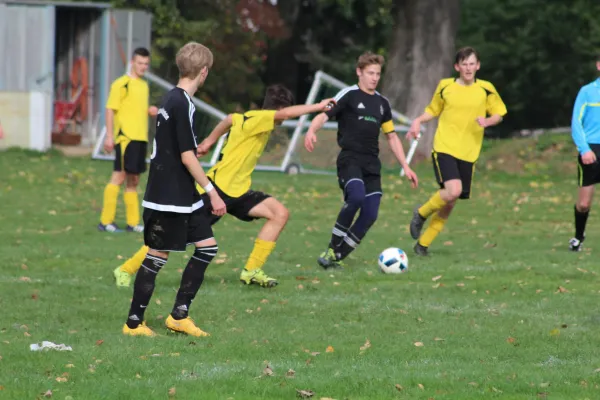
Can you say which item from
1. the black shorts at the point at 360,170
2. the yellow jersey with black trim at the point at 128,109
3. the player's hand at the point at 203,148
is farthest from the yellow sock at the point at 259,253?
the yellow jersey with black trim at the point at 128,109

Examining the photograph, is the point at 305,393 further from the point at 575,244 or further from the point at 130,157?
the point at 130,157

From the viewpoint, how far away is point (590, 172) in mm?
13281

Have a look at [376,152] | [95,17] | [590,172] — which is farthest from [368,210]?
[95,17]

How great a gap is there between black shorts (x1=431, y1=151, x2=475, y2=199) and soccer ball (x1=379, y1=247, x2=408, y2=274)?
4.96ft

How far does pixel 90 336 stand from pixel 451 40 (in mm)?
21865

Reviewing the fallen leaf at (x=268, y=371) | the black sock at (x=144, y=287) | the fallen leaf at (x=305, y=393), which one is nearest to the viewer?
the fallen leaf at (x=305, y=393)

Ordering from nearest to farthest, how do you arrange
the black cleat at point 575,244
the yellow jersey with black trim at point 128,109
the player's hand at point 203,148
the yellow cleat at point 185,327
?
the yellow cleat at point 185,327, the player's hand at point 203,148, the black cleat at point 575,244, the yellow jersey with black trim at point 128,109

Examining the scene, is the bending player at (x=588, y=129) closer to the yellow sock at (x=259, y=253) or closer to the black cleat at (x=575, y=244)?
the black cleat at (x=575, y=244)

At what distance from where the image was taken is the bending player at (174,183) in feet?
26.8

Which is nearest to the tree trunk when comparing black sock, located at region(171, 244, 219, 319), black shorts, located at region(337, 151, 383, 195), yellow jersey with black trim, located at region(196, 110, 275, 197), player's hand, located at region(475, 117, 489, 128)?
player's hand, located at region(475, 117, 489, 128)

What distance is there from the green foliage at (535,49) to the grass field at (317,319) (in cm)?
2310

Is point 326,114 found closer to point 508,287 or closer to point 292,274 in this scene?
point 292,274

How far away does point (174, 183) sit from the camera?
27.1 feet

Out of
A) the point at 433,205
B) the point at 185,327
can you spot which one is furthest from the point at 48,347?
the point at 433,205
